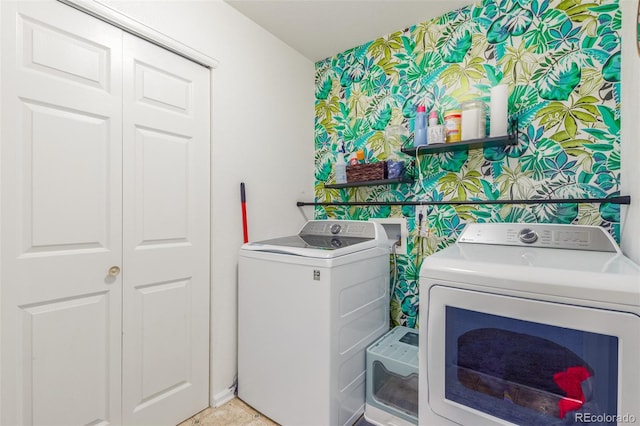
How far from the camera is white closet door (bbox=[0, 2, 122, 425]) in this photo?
1107mm

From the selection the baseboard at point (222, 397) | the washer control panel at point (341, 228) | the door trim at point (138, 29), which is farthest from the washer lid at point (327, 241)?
the door trim at point (138, 29)

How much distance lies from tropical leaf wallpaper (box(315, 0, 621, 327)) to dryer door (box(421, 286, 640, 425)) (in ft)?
2.86

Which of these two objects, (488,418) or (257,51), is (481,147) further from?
(257,51)

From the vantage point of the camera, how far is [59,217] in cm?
121

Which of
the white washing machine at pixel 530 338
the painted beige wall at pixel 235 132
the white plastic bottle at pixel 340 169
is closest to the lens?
the white washing machine at pixel 530 338

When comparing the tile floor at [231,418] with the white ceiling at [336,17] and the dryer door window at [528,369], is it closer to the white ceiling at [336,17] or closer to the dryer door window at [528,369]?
the dryer door window at [528,369]

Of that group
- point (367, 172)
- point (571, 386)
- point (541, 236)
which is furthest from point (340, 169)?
point (571, 386)

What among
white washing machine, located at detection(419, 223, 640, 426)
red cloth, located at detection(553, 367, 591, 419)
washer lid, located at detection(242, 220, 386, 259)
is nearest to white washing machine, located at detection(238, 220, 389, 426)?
washer lid, located at detection(242, 220, 386, 259)

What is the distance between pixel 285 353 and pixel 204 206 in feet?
3.06

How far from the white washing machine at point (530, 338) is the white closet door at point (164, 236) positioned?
4.04 ft

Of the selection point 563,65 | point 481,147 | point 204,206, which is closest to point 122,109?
point 204,206

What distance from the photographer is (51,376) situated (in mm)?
1197

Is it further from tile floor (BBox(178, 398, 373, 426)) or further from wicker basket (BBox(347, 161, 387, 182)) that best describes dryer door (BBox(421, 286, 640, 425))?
wicker basket (BBox(347, 161, 387, 182))

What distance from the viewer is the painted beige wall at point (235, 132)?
5.49ft
